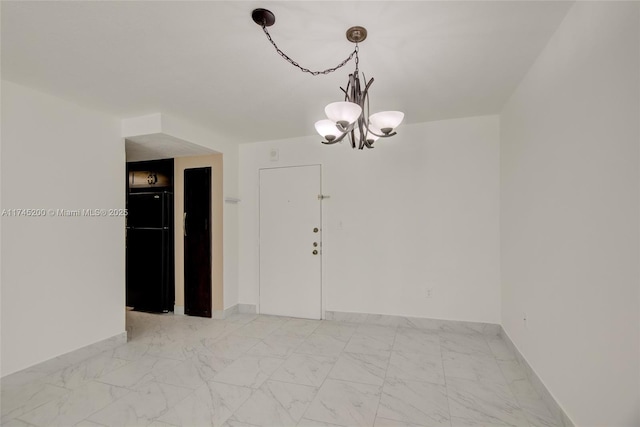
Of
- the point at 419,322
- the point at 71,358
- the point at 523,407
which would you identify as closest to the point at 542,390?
the point at 523,407

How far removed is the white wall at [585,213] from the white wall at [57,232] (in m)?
3.80

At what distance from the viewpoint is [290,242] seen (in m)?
4.02

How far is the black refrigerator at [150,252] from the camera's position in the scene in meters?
4.20

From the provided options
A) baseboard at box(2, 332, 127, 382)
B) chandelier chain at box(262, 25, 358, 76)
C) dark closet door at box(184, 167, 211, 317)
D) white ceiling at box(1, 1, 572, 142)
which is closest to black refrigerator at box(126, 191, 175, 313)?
dark closet door at box(184, 167, 211, 317)

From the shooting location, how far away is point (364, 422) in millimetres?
1886

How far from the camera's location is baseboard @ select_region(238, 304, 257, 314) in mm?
4199

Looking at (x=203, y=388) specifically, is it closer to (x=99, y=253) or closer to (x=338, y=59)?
(x=99, y=253)

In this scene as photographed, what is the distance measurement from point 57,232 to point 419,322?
3756 mm

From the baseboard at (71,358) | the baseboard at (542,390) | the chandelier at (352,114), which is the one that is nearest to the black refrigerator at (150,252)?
the baseboard at (71,358)

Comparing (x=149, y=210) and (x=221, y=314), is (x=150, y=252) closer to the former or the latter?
(x=149, y=210)

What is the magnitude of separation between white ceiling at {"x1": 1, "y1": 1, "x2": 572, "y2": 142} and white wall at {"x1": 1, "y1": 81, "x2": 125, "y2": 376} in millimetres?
274

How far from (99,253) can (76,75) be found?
1657 mm

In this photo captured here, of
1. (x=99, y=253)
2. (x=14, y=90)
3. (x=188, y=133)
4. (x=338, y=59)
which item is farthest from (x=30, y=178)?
(x=338, y=59)

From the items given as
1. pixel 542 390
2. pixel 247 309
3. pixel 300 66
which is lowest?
pixel 247 309
